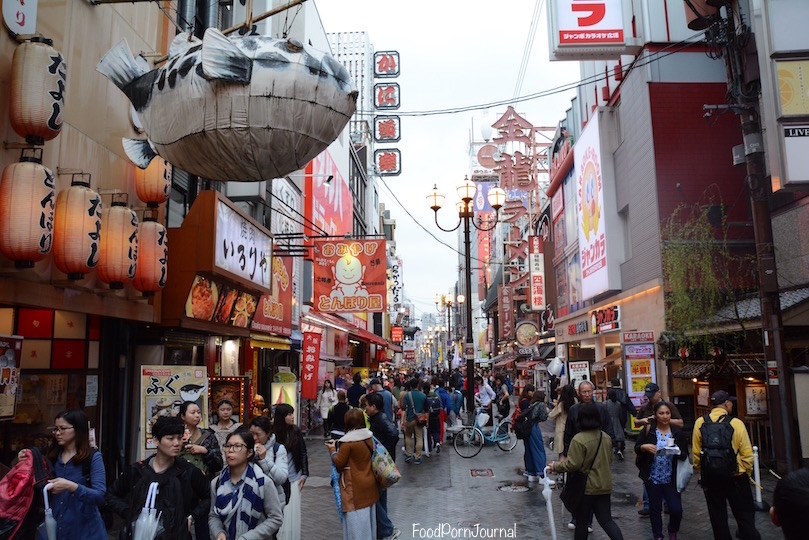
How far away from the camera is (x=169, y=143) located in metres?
5.73

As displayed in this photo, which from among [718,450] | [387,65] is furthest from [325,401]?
[387,65]

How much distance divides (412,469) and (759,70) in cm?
1140

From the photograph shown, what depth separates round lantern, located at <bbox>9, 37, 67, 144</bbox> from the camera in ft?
24.1

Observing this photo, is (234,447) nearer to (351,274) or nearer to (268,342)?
(268,342)

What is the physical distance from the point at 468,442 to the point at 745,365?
267 inches

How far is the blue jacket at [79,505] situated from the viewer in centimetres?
496

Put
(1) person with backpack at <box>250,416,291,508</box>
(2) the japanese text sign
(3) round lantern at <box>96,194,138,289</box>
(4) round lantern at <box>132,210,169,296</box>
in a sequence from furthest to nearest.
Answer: (2) the japanese text sign → (4) round lantern at <box>132,210,169,296</box> → (3) round lantern at <box>96,194,138,289</box> → (1) person with backpack at <box>250,416,291,508</box>

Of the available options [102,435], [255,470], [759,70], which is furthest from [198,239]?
[759,70]

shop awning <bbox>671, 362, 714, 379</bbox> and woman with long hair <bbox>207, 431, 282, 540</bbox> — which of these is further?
shop awning <bbox>671, 362, 714, 379</bbox>

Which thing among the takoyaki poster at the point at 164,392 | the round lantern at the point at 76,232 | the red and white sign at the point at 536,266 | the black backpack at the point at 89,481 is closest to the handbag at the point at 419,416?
the takoyaki poster at the point at 164,392

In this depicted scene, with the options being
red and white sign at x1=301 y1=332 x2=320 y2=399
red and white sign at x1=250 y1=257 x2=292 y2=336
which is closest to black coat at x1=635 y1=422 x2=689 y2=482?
red and white sign at x1=250 y1=257 x2=292 y2=336

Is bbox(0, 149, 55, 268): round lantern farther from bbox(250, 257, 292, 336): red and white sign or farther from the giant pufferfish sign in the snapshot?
bbox(250, 257, 292, 336): red and white sign

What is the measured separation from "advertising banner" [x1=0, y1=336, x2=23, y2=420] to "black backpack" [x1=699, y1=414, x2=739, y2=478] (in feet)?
27.0

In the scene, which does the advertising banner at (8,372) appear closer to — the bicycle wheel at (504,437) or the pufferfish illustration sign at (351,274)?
the bicycle wheel at (504,437)
